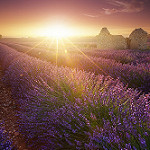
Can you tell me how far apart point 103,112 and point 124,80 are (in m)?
2.08

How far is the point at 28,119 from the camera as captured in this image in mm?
2170

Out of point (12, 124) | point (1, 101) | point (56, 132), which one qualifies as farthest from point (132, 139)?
point (1, 101)

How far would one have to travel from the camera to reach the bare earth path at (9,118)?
2.31 metres

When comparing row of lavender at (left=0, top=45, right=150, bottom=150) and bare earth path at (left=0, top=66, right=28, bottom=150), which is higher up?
row of lavender at (left=0, top=45, right=150, bottom=150)

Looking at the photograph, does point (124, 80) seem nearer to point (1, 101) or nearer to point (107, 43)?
point (1, 101)

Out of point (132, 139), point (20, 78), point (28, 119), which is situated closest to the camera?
point (132, 139)

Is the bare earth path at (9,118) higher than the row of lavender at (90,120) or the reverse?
the reverse

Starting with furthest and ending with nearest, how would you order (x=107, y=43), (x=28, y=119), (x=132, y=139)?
(x=107, y=43)
(x=28, y=119)
(x=132, y=139)

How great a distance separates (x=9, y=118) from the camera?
2.98 meters

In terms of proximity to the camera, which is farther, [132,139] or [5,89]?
[5,89]

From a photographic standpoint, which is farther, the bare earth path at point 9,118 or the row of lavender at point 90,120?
the bare earth path at point 9,118

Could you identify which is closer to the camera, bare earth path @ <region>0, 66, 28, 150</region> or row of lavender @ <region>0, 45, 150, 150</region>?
row of lavender @ <region>0, 45, 150, 150</region>

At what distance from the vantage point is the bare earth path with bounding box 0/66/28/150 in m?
2.31

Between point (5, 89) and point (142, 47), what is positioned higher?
point (142, 47)
